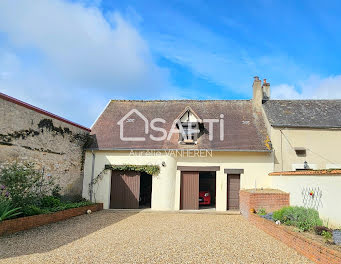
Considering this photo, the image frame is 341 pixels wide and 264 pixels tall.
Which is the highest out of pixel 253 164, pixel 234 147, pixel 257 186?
pixel 234 147

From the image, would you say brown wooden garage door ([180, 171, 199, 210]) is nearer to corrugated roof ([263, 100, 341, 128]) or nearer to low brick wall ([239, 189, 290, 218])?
low brick wall ([239, 189, 290, 218])

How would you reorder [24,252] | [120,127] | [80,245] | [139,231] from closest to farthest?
[24,252]
[80,245]
[139,231]
[120,127]

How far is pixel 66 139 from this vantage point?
44.5 feet

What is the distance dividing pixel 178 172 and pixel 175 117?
387cm

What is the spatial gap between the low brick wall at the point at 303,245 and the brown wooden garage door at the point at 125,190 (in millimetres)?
7512

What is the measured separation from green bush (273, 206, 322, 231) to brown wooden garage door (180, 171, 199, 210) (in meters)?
6.00

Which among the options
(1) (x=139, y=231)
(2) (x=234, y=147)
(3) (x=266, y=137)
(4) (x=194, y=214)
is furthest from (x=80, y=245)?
(3) (x=266, y=137)

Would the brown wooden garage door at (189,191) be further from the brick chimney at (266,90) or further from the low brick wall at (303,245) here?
the brick chimney at (266,90)

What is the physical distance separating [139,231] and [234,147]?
7.21 meters

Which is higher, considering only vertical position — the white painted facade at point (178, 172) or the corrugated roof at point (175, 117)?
the corrugated roof at point (175, 117)

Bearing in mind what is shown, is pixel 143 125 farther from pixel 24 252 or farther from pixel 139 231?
pixel 24 252

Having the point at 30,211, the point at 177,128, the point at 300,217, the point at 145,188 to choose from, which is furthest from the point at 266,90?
the point at 30,211

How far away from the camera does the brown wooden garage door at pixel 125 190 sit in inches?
568

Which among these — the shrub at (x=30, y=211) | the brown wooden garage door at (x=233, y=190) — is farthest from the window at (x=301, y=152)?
the shrub at (x=30, y=211)
